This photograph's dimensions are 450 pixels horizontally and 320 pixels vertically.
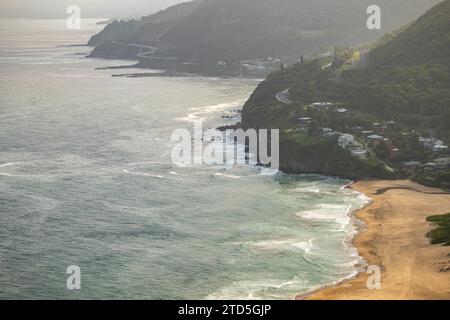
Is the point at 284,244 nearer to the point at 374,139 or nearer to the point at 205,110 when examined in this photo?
the point at 374,139

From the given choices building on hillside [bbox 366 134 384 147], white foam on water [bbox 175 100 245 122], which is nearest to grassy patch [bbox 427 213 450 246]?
building on hillside [bbox 366 134 384 147]

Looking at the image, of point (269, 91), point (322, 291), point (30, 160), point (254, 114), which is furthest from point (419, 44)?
point (322, 291)

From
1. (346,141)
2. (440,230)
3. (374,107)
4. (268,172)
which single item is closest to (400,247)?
(440,230)

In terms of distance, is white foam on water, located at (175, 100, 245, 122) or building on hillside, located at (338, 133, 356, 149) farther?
white foam on water, located at (175, 100, 245, 122)

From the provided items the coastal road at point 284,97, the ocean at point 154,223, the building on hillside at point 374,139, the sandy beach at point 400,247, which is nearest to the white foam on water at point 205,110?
the coastal road at point 284,97

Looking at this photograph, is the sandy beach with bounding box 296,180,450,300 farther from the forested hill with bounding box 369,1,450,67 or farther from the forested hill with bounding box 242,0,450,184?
the forested hill with bounding box 369,1,450,67

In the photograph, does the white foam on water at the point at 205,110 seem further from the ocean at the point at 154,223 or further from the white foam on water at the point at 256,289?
the white foam on water at the point at 256,289
